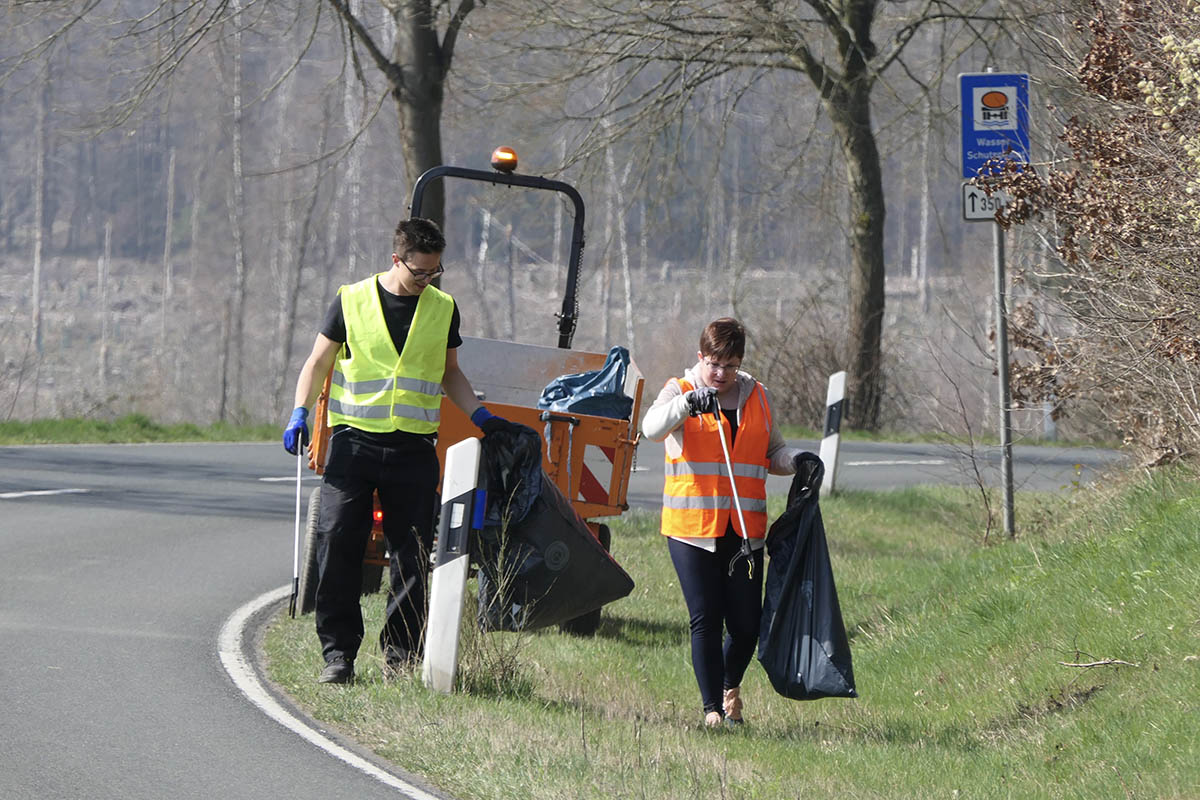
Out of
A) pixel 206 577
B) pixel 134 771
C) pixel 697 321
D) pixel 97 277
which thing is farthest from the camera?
pixel 97 277

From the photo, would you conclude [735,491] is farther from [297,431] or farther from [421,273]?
[297,431]

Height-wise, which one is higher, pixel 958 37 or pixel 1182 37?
pixel 958 37

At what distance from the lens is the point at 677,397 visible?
678 cm

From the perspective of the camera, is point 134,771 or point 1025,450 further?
point 1025,450

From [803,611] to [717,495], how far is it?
620mm

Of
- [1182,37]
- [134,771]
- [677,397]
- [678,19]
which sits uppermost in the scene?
[678,19]

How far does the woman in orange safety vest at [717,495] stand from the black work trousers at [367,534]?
3.63ft

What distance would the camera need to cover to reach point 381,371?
7.07m

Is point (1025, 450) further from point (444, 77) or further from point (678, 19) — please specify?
point (444, 77)

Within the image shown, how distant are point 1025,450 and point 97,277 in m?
54.0

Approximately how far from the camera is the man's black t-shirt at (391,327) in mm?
7117

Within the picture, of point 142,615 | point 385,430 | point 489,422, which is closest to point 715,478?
point 489,422

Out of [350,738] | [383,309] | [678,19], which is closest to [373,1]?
[678,19]

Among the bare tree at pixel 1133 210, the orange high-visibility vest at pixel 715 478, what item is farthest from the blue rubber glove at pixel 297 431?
the bare tree at pixel 1133 210
